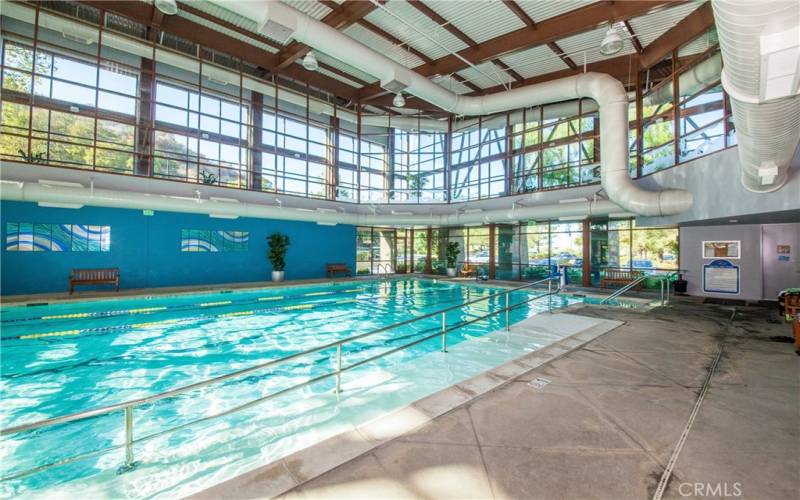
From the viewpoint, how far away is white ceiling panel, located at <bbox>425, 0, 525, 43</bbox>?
8992 millimetres

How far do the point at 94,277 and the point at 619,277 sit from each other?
57.8 ft

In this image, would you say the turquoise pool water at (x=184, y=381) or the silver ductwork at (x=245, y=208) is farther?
the silver ductwork at (x=245, y=208)

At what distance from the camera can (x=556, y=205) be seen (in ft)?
40.0

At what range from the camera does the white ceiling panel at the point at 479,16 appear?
899 cm

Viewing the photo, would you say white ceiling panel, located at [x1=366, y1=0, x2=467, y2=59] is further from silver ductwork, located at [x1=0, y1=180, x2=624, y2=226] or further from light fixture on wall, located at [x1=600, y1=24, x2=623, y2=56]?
silver ductwork, located at [x1=0, y1=180, x2=624, y2=226]

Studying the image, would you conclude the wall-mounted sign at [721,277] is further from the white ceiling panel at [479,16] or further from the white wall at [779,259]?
the white ceiling panel at [479,16]

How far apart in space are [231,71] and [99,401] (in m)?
13.0

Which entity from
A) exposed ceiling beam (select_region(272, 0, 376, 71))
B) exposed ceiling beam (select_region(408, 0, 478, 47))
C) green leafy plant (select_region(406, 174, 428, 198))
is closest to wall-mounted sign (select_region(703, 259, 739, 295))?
exposed ceiling beam (select_region(408, 0, 478, 47))

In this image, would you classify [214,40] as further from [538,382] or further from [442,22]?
[538,382]

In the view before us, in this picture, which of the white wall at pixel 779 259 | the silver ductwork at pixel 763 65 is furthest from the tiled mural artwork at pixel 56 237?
the white wall at pixel 779 259

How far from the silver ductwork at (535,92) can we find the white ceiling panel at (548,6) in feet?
6.97

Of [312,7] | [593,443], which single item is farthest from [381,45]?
[593,443]

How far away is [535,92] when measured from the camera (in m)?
11.5

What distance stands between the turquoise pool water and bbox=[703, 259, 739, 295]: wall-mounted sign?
17.3 feet
